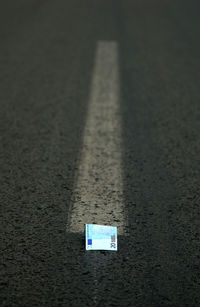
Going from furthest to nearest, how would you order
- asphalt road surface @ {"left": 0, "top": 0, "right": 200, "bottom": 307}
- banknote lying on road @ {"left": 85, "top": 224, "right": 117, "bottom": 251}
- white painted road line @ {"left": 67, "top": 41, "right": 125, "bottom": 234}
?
white painted road line @ {"left": 67, "top": 41, "right": 125, "bottom": 234} < banknote lying on road @ {"left": 85, "top": 224, "right": 117, "bottom": 251} < asphalt road surface @ {"left": 0, "top": 0, "right": 200, "bottom": 307}

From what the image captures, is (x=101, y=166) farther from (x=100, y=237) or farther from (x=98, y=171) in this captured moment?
(x=100, y=237)

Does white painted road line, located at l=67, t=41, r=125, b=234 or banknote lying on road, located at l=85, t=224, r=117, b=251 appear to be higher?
white painted road line, located at l=67, t=41, r=125, b=234

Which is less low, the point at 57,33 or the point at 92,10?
the point at 92,10

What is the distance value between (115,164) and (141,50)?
11.0ft

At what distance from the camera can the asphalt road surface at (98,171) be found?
1854 millimetres

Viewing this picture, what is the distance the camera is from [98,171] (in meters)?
2.78

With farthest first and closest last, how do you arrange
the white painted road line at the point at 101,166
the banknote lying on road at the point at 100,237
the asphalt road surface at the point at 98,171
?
1. the white painted road line at the point at 101,166
2. the banknote lying on road at the point at 100,237
3. the asphalt road surface at the point at 98,171

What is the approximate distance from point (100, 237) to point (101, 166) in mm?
816

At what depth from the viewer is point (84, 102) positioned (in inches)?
154

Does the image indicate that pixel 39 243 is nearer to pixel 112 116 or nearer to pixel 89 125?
pixel 89 125

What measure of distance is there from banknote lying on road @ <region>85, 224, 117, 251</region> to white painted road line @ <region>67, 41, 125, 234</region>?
7cm

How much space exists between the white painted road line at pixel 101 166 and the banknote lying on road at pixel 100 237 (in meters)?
0.07

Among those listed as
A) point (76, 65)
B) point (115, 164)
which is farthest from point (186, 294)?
point (76, 65)

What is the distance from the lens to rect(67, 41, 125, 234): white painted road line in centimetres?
230
